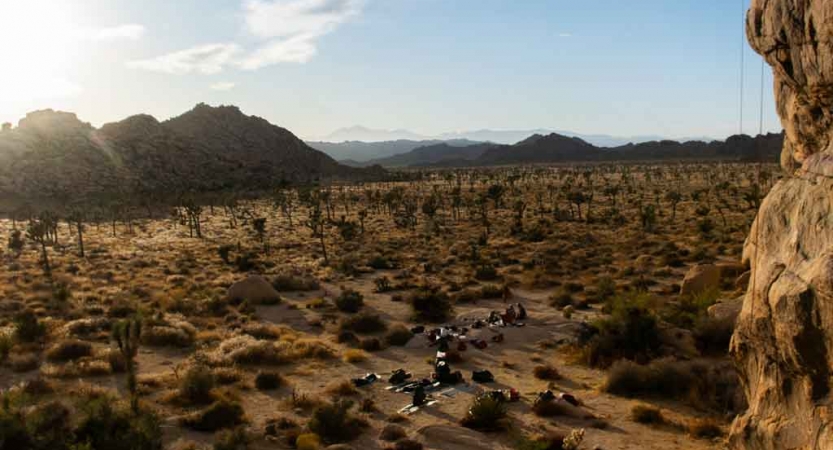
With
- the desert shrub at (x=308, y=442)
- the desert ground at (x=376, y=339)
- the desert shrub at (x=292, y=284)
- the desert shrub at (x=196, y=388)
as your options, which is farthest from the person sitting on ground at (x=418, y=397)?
the desert shrub at (x=292, y=284)

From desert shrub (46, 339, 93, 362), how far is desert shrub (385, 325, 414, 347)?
26.8ft

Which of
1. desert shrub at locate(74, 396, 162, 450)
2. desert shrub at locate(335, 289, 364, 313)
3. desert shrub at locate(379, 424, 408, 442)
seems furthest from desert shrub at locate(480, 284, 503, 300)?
desert shrub at locate(74, 396, 162, 450)

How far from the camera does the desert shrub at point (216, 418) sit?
11.6 metres

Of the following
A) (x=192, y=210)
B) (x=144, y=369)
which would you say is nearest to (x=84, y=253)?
(x=192, y=210)

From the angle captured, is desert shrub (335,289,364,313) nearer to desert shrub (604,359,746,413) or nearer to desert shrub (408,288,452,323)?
desert shrub (408,288,452,323)

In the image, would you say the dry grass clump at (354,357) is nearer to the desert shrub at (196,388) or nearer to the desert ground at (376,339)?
the desert ground at (376,339)

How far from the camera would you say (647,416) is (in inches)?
449

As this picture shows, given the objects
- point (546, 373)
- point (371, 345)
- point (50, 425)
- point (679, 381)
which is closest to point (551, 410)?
point (546, 373)

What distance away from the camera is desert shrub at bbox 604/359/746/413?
1194 cm

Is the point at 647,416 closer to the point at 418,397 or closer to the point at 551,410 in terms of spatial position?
the point at 551,410

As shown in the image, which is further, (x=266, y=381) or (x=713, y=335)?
(x=713, y=335)

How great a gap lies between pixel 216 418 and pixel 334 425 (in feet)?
7.90

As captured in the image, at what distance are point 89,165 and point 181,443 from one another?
95.9 metres

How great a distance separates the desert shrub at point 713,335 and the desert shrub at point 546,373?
3767mm
